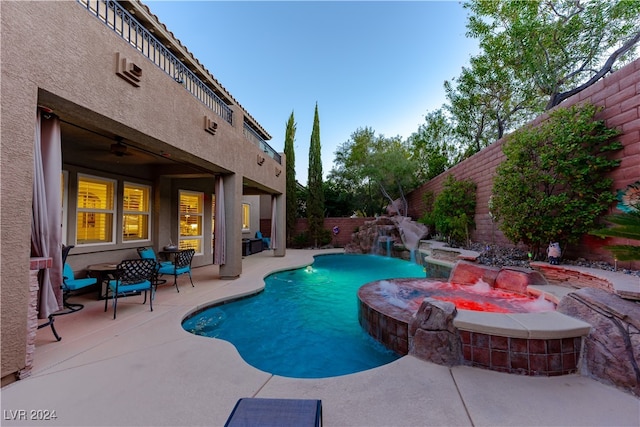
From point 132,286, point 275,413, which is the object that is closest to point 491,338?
point 275,413

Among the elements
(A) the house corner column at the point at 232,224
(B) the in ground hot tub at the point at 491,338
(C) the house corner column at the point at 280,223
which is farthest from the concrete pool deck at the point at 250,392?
(C) the house corner column at the point at 280,223

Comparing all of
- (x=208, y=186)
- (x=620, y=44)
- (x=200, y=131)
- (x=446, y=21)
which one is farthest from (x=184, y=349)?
(x=620, y=44)

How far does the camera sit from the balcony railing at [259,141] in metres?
8.69

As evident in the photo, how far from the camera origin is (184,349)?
125 inches

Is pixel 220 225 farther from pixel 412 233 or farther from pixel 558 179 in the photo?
pixel 412 233

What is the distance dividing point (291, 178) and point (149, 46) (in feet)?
41.5

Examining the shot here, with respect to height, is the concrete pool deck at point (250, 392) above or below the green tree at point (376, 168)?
below

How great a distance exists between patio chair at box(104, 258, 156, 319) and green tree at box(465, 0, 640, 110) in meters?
15.3

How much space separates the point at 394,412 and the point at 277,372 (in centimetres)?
165

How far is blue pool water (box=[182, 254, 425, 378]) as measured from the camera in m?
3.45

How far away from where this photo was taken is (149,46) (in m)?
4.80

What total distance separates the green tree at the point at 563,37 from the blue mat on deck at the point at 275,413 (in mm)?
15088

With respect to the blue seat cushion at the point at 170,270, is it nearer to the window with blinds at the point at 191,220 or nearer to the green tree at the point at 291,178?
the window with blinds at the point at 191,220

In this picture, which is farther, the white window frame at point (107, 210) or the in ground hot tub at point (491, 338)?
the white window frame at point (107, 210)
